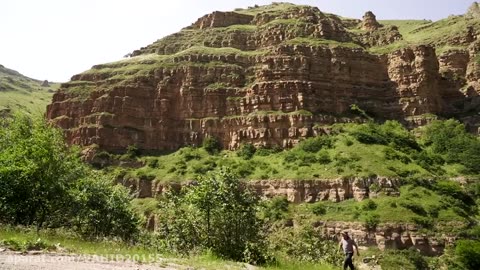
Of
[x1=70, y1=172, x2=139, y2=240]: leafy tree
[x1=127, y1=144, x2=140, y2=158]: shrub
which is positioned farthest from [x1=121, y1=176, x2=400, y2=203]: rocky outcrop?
[x1=70, y1=172, x2=139, y2=240]: leafy tree

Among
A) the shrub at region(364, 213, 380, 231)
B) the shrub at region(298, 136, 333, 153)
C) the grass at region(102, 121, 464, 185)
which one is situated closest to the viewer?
the shrub at region(364, 213, 380, 231)

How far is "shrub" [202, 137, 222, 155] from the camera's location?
384 feet

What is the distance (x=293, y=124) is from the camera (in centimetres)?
11462

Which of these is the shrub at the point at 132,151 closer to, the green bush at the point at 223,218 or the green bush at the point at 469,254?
the green bush at the point at 469,254

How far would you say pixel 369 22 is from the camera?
169000 millimetres

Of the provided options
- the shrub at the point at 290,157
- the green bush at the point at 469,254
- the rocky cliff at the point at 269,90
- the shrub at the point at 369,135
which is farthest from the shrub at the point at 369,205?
the rocky cliff at the point at 269,90

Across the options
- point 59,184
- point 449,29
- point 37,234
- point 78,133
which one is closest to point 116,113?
point 78,133

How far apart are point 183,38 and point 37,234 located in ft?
461

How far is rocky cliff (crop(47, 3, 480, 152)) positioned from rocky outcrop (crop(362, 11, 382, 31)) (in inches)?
991

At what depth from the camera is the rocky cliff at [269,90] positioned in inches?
4722

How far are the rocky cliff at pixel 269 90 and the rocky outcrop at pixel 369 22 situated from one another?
82.6 ft

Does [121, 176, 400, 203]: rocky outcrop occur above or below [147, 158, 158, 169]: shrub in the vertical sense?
below

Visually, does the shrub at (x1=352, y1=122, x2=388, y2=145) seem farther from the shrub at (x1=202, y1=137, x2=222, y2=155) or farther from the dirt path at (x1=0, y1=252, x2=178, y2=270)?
the dirt path at (x1=0, y1=252, x2=178, y2=270)

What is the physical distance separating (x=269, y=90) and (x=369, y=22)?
71.7 metres
